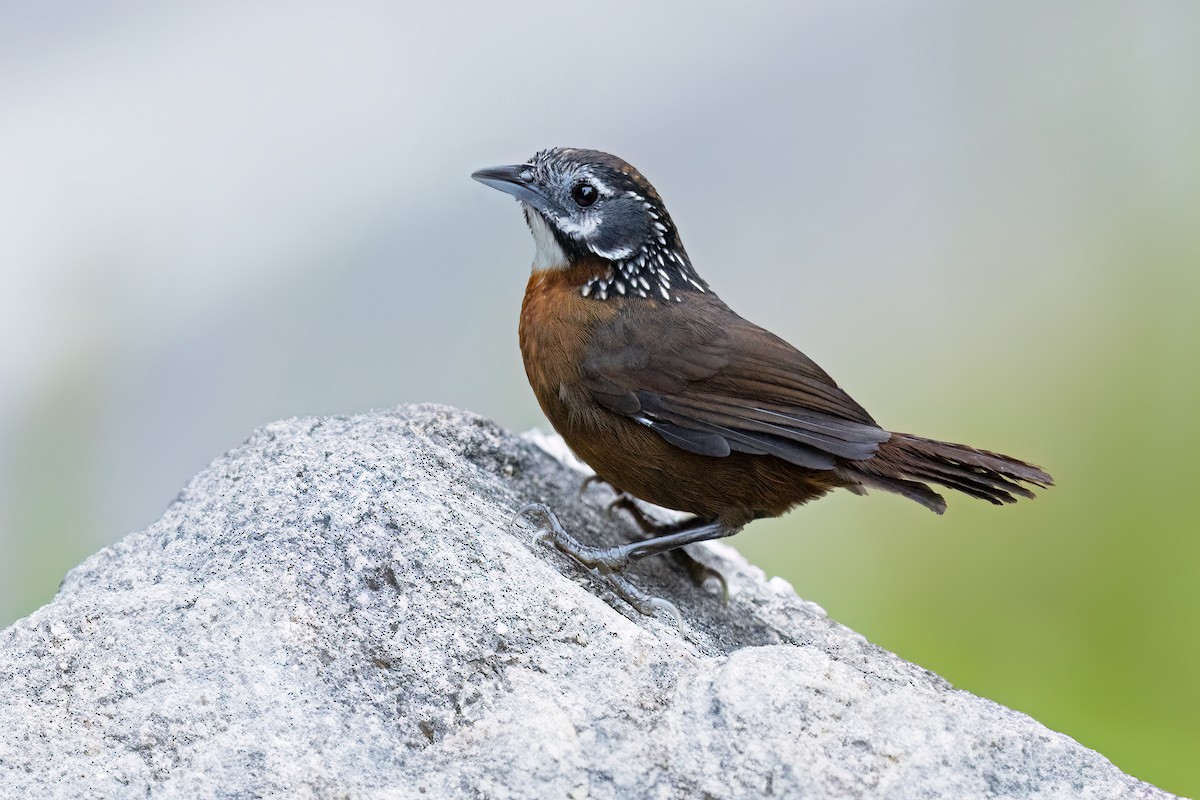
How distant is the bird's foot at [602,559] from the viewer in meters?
3.12

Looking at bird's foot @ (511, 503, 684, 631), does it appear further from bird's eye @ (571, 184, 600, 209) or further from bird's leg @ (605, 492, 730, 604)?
bird's eye @ (571, 184, 600, 209)

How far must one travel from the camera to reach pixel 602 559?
127 inches

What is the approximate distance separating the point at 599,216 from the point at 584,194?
8 centimetres

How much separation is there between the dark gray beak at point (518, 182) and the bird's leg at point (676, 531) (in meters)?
1.02

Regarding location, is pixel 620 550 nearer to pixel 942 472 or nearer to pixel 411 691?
pixel 942 472

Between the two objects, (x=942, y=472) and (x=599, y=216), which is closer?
(x=942, y=472)

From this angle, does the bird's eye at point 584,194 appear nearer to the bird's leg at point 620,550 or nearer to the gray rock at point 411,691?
the bird's leg at point 620,550

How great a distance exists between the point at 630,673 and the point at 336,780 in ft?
2.03

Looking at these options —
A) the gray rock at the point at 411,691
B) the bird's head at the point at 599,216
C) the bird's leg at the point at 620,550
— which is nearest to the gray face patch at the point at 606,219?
the bird's head at the point at 599,216

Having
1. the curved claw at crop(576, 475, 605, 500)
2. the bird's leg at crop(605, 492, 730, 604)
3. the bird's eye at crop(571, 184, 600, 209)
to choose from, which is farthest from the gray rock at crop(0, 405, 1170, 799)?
the bird's eye at crop(571, 184, 600, 209)

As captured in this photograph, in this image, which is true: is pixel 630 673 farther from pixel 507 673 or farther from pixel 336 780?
pixel 336 780

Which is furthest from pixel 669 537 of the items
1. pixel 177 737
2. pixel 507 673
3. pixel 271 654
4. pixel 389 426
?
pixel 177 737

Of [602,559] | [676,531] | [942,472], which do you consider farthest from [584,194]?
[942,472]

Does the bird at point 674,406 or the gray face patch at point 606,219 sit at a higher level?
the gray face patch at point 606,219
